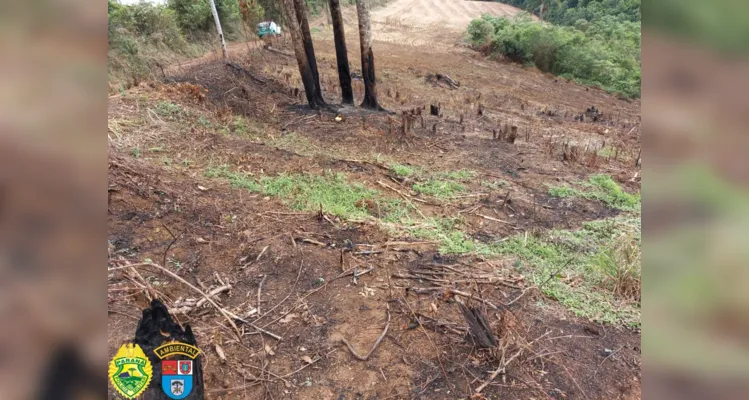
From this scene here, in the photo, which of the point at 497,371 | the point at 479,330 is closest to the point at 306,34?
the point at 479,330

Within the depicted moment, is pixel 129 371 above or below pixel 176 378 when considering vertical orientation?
above

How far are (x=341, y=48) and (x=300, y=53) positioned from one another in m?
0.87

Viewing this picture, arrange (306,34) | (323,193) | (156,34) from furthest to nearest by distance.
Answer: (156,34), (306,34), (323,193)

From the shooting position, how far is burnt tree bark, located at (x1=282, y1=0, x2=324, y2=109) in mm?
7922

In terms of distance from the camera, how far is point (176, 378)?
5.04 feet

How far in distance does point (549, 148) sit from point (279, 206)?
5956 millimetres

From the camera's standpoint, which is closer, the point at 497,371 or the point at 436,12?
the point at 497,371

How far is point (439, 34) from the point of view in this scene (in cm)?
2705

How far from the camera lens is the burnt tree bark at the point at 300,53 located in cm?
792

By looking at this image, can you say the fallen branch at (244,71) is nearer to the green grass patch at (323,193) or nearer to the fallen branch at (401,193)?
the green grass patch at (323,193)

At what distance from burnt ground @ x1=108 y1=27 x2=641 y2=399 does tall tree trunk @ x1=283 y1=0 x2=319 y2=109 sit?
415 mm

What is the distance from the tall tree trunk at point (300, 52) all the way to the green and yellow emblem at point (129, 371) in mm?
7891

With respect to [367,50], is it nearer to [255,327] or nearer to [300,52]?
[300,52]
